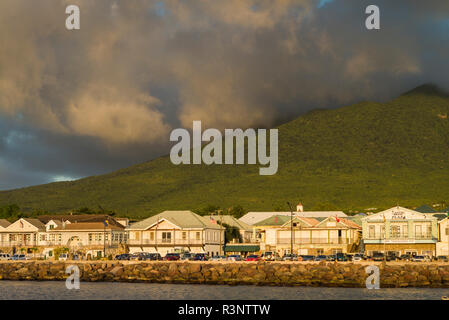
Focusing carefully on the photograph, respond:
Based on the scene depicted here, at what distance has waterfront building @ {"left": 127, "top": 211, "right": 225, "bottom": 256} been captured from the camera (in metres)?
111

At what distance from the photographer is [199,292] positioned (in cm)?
6881

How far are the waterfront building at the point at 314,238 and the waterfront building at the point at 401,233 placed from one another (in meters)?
3.46

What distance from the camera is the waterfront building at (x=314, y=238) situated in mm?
107188

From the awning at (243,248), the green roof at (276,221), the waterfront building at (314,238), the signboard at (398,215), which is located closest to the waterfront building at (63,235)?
the awning at (243,248)

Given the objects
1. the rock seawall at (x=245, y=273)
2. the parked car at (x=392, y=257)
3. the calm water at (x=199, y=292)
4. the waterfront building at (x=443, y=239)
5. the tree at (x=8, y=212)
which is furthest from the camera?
the tree at (x=8, y=212)

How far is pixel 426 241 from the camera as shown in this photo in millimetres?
102938

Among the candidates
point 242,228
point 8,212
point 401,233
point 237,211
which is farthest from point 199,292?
point 8,212

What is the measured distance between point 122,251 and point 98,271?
33477mm

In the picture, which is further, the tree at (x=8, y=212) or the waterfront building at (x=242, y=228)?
the tree at (x=8, y=212)

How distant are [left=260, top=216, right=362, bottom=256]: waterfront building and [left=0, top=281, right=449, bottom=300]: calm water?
114 ft

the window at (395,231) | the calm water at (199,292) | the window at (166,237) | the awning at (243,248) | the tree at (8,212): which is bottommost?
the calm water at (199,292)

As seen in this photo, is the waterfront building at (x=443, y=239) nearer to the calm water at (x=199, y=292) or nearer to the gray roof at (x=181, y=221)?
the calm water at (x=199, y=292)

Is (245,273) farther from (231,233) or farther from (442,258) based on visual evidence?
(231,233)
